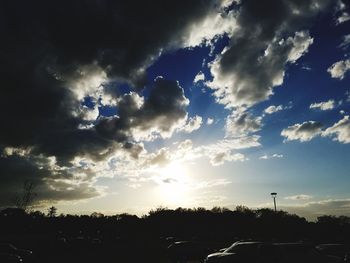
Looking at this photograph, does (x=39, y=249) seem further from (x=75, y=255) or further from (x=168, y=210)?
(x=168, y=210)

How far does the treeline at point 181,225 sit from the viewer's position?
71.1m

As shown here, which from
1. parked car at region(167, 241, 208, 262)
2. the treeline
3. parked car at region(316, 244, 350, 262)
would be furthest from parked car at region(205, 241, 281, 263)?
the treeline

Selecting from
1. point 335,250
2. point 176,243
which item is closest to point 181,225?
point 176,243

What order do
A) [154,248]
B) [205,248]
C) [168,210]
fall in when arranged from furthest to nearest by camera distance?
[168,210], [154,248], [205,248]

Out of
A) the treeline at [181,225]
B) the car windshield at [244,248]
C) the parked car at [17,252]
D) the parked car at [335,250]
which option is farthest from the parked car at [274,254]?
the treeline at [181,225]

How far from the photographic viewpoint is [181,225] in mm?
89562

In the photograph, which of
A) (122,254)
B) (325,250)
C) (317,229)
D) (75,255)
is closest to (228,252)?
(325,250)

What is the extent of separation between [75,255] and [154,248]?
11.3 metres

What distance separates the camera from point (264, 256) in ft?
41.9

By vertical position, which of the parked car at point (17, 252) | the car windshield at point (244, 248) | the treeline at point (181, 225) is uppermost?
the treeline at point (181, 225)

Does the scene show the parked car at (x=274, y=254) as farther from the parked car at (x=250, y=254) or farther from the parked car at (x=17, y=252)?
the parked car at (x=17, y=252)

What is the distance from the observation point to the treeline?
71062 millimetres

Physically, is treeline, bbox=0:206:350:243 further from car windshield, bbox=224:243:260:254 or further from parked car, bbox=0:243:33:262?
car windshield, bbox=224:243:260:254

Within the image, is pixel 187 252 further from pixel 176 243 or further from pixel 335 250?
pixel 335 250
